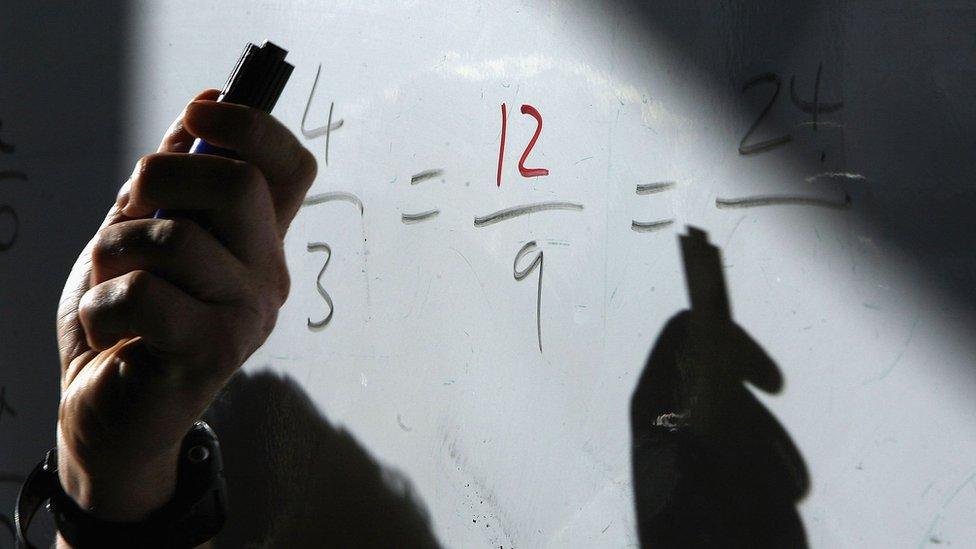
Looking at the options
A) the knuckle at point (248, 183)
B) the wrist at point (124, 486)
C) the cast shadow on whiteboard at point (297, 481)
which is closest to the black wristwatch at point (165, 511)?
the wrist at point (124, 486)

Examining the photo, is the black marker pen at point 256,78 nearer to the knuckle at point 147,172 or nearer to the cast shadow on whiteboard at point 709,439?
the knuckle at point 147,172

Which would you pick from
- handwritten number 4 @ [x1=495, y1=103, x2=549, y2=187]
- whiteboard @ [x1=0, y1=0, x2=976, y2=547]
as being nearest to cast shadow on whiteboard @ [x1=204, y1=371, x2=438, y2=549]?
whiteboard @ [x1=0, y1=0, x2=976, y2=547]

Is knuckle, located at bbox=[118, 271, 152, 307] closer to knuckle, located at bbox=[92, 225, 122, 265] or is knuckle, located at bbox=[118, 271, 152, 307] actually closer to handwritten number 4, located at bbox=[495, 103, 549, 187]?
knuckle, located at bbox=[92, 225, 122, 265]

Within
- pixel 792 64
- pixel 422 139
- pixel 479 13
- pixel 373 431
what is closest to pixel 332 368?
pixel 373 431

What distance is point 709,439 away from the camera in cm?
52

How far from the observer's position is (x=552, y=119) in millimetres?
580

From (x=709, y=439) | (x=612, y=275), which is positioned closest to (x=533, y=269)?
(x=612, y=275)

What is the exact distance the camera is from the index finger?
1.36 feet

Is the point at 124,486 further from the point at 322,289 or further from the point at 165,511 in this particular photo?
the point at 322,289

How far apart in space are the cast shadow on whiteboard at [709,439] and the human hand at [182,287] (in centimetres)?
25

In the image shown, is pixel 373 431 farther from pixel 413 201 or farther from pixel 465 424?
pixel 413 201

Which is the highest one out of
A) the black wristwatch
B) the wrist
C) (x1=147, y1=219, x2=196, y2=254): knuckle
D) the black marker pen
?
the black marker pen

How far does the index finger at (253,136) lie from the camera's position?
0.42m

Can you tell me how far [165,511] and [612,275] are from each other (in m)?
0.33
